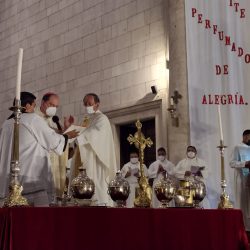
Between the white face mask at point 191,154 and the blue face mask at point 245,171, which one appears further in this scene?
the white face mask at point 191,154

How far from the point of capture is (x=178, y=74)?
9500 millimetres

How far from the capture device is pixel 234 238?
3186 mm

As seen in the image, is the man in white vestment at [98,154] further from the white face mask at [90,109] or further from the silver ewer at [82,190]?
the silver ewer at [82,190]

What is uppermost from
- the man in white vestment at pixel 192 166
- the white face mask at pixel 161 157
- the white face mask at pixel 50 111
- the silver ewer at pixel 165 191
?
the white face mask at pixel 161 157

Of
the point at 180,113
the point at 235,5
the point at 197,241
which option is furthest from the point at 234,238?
the point at 235,5

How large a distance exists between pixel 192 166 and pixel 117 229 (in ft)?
20.0

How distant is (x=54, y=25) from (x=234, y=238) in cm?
1151

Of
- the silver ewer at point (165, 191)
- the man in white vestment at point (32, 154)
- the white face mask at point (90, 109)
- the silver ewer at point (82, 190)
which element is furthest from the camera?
the white face mask at point (90, 109)

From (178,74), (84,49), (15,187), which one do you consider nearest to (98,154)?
(15,187)

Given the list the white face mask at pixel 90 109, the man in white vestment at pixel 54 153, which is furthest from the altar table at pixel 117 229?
the white face mask at pixel 90 109

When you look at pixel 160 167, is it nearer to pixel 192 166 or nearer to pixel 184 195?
pixel 192 166

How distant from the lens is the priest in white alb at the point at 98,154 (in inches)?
239

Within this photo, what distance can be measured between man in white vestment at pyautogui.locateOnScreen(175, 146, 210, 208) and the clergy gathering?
3cm

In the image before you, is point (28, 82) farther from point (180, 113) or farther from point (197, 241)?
point (197, 241)
